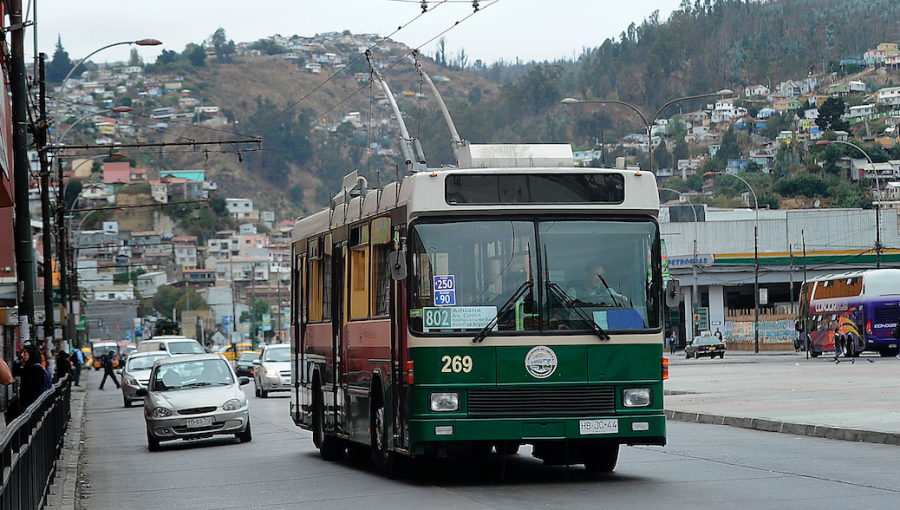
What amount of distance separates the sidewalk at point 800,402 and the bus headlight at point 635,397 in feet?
18.0

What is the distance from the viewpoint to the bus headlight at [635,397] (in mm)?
12266

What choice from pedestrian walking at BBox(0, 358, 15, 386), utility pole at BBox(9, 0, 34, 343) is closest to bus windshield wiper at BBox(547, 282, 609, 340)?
pedestrian walking at BBox(0, 358, 15, 386)

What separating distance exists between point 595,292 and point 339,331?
13.4 feet

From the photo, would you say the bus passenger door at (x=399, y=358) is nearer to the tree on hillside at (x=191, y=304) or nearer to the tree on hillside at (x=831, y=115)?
the tree on hillside at (x=831, y=115)

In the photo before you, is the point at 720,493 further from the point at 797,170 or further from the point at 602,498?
the point at 797,170

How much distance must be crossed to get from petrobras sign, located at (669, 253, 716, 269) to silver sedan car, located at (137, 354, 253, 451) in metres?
67.9

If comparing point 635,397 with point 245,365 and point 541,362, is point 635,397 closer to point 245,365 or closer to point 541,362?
point 541,362

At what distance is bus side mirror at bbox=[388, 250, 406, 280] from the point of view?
12.1 meters

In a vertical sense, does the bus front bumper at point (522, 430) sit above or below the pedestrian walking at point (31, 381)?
below

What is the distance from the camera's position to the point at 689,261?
90.2 m

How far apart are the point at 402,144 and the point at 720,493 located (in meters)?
11.7

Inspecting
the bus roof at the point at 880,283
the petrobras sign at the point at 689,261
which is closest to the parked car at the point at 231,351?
the petrobras sign at the point at 689,261

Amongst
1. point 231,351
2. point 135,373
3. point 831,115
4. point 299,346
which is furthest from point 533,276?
point 831,115

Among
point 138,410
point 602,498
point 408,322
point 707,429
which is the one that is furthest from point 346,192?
point 138,410
